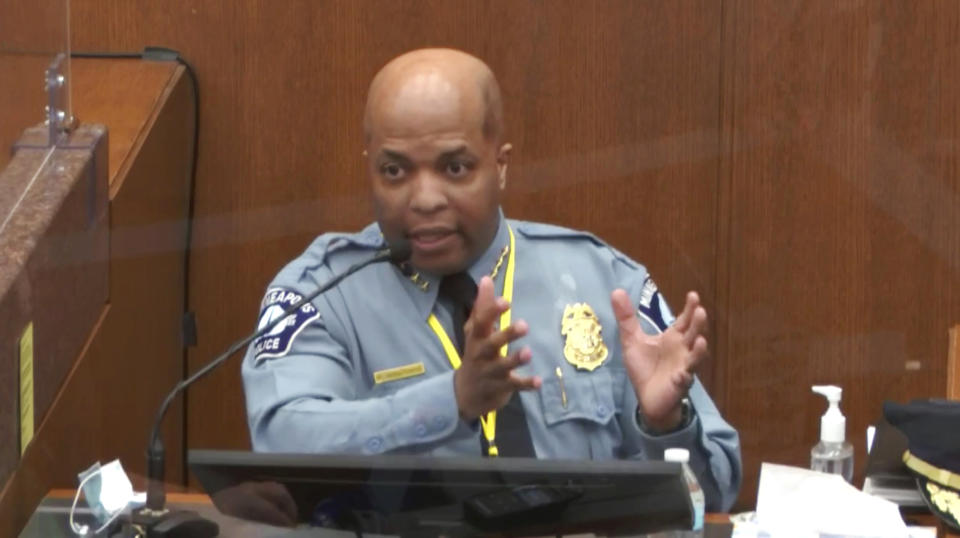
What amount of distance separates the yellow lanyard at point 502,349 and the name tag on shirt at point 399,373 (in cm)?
5

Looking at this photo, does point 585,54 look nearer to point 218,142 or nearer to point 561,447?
point 218,142

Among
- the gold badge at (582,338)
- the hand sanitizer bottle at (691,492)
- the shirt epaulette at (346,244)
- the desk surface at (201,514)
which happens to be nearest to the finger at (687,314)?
the hand sanitizer bottle at (691,492)

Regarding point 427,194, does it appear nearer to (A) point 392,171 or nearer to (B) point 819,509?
(A) point 392,171

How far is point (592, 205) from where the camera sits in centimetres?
368

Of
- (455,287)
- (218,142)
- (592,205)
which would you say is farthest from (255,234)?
(455,287)

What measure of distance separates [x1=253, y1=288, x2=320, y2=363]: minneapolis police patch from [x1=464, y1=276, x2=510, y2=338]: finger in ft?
1.56

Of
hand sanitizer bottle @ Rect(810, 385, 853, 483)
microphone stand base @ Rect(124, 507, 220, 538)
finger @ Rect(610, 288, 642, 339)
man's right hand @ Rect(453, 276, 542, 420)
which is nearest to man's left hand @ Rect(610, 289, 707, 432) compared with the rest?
finger @ Rect(610, 288, 642, 339)

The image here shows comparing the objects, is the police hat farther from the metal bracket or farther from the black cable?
the black cable

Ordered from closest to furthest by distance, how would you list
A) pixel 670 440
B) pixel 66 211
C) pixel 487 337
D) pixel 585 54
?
pixel 487 337 < pixel 670 440 < pixel 66 211 < pixel 585 54

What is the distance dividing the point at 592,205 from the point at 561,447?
1023 mm

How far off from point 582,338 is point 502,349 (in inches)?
13.1

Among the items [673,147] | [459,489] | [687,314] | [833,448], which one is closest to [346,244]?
[687,314]

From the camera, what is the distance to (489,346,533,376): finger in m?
2.28

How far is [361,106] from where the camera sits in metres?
3.64
